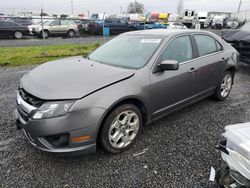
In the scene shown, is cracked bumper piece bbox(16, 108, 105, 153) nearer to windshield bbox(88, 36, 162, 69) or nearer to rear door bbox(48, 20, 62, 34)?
windshield bbox(88, 36, 162, 69)

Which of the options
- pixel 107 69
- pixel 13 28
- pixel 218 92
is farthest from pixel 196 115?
pixel 13 28

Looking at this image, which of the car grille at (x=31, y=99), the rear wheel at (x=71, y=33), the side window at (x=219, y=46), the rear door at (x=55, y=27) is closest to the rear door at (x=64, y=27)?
the rear door at (x=55, y=27)

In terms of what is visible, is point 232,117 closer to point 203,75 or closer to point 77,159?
point 203,75

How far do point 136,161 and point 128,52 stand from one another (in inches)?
64.9

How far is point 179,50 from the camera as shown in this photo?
332 cm

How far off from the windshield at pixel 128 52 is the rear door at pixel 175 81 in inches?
8.5

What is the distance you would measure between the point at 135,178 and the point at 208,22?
143 feet

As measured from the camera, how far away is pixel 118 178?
2295 millimetres

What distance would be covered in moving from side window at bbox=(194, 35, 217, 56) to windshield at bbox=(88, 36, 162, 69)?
3.11ft

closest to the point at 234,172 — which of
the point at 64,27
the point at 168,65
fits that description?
the point at 168,65

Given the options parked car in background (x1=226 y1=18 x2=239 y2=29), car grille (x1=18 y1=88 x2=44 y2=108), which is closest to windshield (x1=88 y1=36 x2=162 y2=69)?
car grille (x1=18 y1=88 x2=44 y2=108)

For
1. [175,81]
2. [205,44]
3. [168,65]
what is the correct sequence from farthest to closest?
[205,44]
[175,81]
[168,65]

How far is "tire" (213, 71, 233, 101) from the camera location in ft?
13.8

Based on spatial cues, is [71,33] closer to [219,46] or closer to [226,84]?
[219,46]
